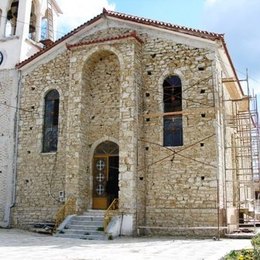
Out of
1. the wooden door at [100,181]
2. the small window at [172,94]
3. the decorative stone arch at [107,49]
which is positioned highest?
the decorative stone arch at [107,49]

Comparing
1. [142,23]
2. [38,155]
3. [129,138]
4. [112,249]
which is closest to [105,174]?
[129,138]

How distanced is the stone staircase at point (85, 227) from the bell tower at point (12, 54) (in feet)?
12.8

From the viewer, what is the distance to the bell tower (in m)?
16.8

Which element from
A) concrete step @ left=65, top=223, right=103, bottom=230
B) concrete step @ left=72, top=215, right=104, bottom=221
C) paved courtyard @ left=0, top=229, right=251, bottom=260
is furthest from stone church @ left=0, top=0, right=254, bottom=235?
paved courtyard @ left=0, top=229, right=251, bottom=260

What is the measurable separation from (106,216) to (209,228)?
347 cm

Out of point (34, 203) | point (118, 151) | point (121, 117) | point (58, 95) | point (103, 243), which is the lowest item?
point (103, 243)

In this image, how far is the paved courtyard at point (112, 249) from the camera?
879 centimetres

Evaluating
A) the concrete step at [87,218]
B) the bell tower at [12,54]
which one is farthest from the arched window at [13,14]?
the concrete step at [87,218]

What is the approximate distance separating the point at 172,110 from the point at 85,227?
5.37 metres

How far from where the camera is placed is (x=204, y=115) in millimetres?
14258

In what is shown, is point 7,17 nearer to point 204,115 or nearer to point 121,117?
point 121,117

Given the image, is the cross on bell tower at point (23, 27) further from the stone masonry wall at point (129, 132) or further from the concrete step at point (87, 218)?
the concrete step at point (87, 218)

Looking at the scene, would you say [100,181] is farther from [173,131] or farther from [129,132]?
[173,131]

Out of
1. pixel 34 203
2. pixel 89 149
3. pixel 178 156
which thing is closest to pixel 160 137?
pixel 178 156
